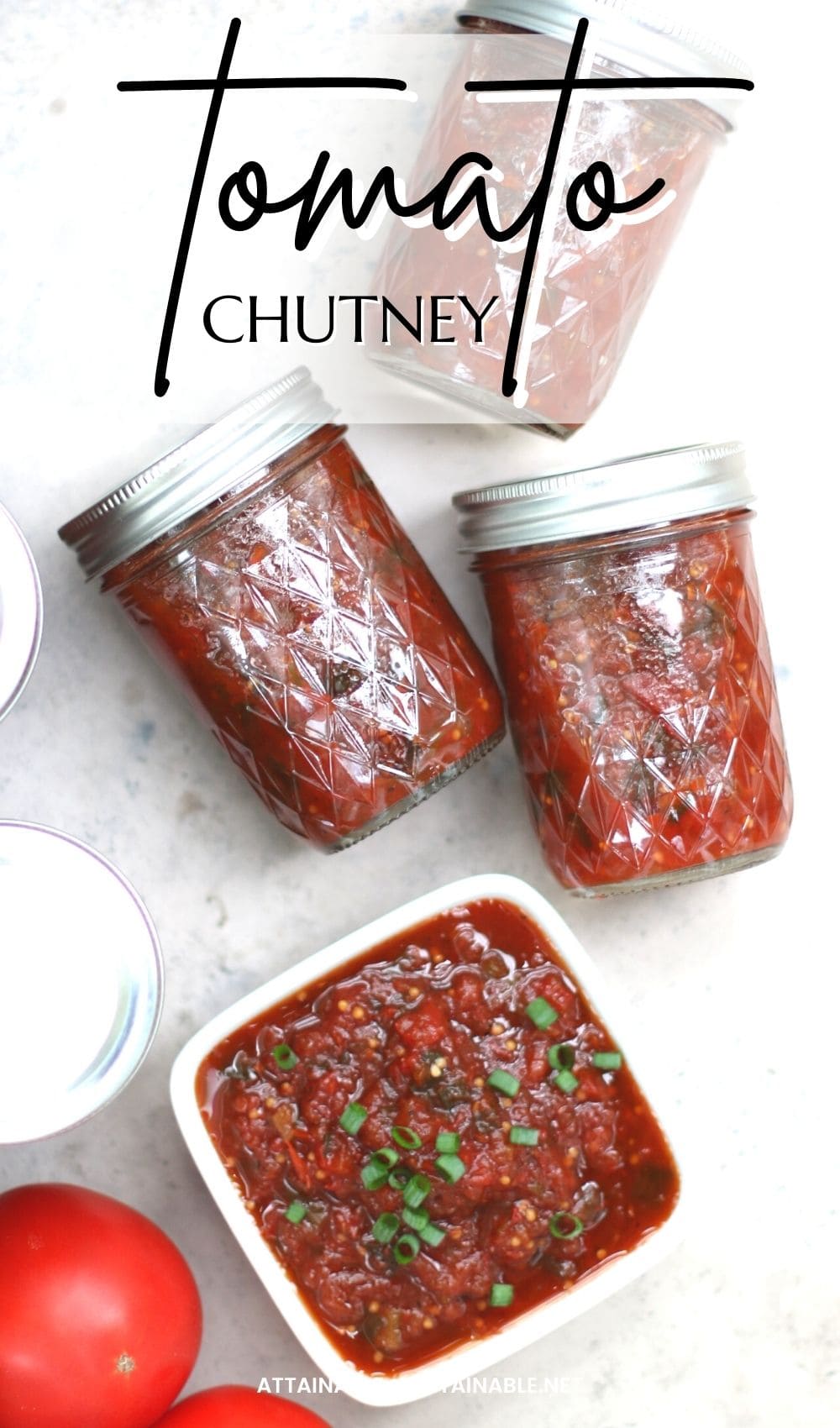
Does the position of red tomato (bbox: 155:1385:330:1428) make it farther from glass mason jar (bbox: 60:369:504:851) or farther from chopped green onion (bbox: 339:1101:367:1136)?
glass mason jar (bbox: 60:369:504:851)

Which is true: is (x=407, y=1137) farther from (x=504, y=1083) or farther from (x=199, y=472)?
(x=199, y=472)

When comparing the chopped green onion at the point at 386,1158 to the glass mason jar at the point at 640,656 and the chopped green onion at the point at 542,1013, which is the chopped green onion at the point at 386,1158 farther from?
the glass mason jar at the point at 640,656

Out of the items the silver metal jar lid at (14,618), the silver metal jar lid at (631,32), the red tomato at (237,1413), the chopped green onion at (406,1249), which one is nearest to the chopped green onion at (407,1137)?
the chopped green onion at (406,1249)

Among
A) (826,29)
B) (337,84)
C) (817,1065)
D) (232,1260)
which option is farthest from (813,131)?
(232,1260)

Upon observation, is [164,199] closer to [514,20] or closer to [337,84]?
[337,84]

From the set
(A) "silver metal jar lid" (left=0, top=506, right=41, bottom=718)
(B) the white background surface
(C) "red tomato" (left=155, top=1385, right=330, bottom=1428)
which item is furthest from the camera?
(B) the white background surface

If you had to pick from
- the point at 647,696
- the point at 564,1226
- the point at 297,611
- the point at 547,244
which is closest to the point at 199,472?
the point at 297,611

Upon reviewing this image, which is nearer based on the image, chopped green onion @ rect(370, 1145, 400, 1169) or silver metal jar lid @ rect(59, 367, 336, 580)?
silver metal jar lid @ rect(59, 367, 336, 580)

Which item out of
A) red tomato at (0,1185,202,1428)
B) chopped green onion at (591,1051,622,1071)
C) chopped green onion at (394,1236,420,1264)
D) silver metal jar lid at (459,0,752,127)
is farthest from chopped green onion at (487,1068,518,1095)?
silver metal jar lid at (459,0,752,127)
